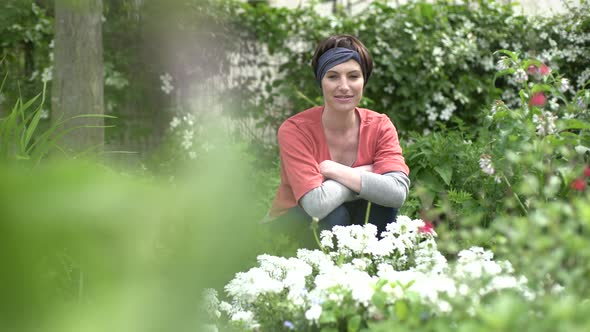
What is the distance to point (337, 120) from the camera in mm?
3109

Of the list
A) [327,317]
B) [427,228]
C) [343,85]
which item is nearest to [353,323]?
[327,317]

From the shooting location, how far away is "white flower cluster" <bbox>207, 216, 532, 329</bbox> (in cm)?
158

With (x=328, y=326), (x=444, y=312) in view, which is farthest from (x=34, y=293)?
(x=328, y=326)

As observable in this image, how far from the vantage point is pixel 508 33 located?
7.37 m

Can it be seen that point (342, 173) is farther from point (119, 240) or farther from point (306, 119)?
point (119, 240)

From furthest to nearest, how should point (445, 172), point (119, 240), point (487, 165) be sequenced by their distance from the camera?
point (445, 172), point (487, 165), point (119, 240)

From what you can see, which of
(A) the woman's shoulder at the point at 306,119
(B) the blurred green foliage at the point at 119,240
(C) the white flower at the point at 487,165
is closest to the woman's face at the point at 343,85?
(A) the woman's shoulder at the point at 306,119

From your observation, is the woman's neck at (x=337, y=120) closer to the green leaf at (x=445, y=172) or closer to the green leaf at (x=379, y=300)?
the green leaf at (x=445, y=172)

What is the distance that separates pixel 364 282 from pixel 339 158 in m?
1.39

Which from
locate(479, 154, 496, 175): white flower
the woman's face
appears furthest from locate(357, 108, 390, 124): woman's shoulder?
locate(479, 154, 496, 175): white flower

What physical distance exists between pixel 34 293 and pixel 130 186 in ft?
0.25

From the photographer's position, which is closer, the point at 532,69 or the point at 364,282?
the point at 364,282

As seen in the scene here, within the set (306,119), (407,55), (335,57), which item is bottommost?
(306,119)

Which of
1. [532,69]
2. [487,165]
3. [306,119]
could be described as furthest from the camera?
[306,119]
